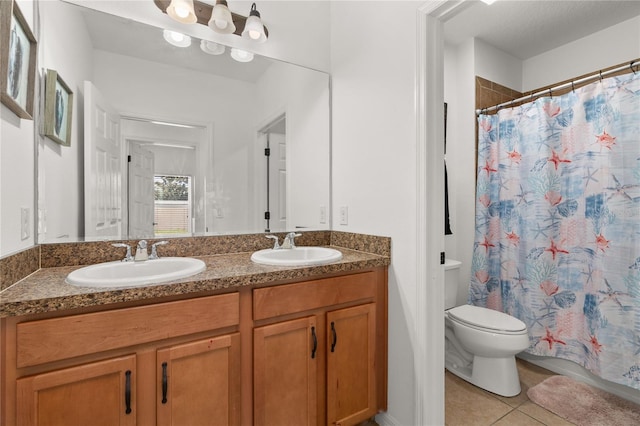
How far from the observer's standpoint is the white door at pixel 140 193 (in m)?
1.50

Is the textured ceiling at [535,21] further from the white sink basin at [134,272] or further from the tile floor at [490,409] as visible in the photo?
the tile floor at [490,409]

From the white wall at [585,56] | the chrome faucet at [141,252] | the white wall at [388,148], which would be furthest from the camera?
the white wall at [585,56]

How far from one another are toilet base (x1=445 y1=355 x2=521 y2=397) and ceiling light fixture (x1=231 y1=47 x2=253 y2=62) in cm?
228

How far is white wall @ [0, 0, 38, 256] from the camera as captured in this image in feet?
3.10

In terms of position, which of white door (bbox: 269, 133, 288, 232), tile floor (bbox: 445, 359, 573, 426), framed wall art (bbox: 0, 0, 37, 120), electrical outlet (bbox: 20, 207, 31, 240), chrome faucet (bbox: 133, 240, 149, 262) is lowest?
tile floor (bbox: 445, 359, 573, 426)

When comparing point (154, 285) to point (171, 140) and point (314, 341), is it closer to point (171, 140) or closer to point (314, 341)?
point (314, 341)

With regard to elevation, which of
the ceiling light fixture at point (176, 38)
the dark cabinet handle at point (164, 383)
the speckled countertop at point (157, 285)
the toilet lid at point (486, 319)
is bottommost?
A: the toilet lid at point (486, 319)

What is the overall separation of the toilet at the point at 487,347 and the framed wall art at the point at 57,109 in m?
2.26

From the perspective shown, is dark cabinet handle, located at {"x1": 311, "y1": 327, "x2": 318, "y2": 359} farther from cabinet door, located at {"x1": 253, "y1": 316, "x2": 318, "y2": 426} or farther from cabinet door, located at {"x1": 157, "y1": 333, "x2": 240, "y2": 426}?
cabinet door, located at {"x1": 157, "y1": 333, "x2": 240, "y2": 426}

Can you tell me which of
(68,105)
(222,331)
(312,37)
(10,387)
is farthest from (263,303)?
(312,37)

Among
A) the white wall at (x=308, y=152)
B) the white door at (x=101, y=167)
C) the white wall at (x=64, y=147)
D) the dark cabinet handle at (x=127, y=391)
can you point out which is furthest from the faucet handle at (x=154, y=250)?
the white wall at (x=308, y=152)

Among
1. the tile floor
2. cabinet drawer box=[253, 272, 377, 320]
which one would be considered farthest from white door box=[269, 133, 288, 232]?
the tile floor

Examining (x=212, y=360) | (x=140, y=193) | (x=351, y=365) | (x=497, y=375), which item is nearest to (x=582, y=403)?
(x=497, y=375)

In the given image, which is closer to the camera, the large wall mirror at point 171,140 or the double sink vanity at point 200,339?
the double sink vanity at point 200,339
